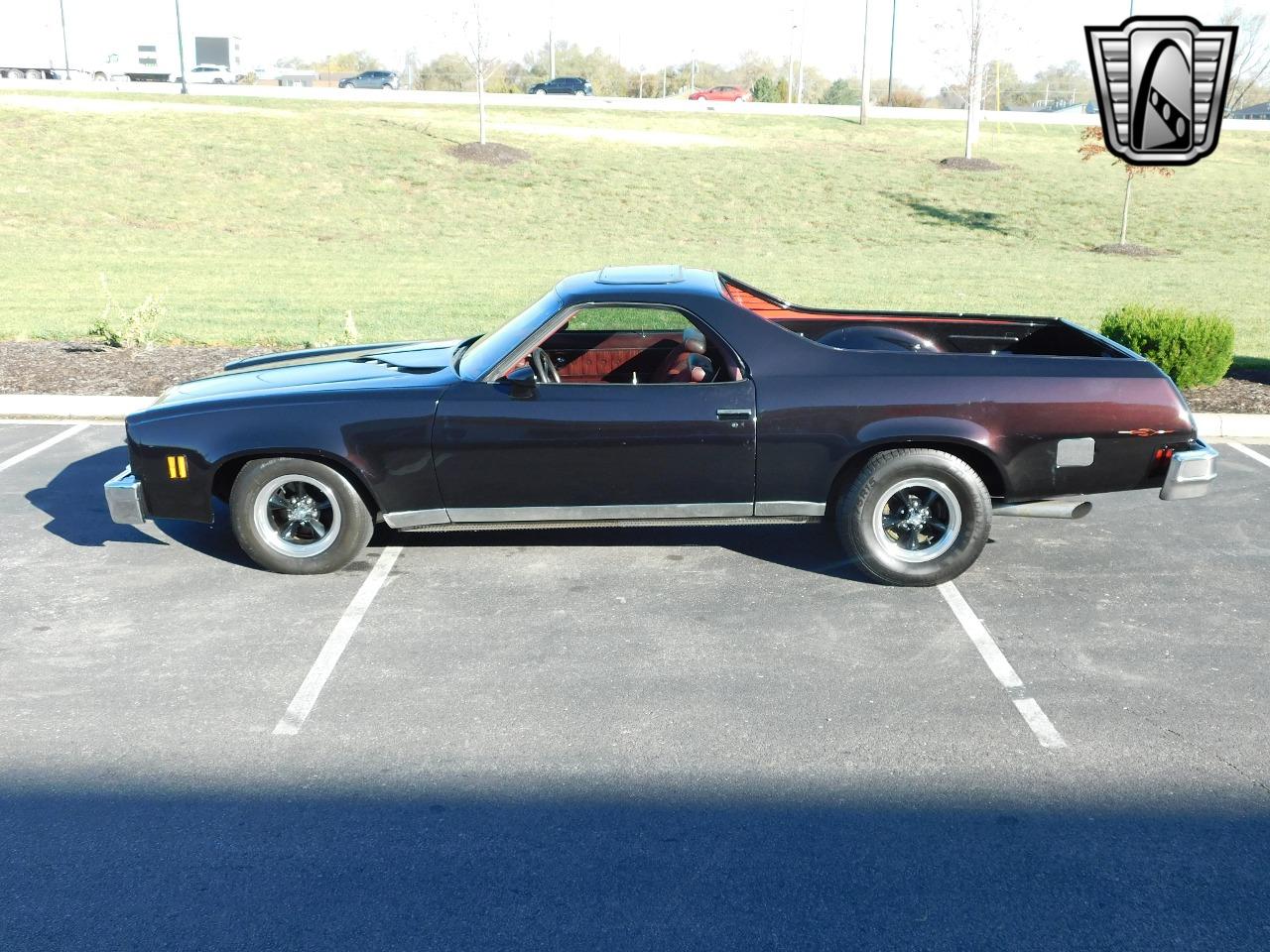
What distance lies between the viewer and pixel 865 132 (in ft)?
134

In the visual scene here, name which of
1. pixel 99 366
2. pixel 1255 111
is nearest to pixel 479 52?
pixel 99 366

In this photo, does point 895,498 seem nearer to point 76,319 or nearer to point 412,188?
point 76,319

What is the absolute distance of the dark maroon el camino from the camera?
5.87 meters

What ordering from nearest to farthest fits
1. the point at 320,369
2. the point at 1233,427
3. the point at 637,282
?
the point at 637,282
the point at 320,369
the point at 1233,427

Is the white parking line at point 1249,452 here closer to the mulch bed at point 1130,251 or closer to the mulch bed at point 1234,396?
the mulch bed at point 1234,396

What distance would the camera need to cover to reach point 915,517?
19.8 feet

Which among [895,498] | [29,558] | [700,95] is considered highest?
[700,95]

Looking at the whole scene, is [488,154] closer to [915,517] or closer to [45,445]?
[45,445]

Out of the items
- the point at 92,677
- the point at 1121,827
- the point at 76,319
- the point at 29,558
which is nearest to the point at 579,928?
the point at 1121,827

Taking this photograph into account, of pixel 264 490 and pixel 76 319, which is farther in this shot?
pixel 76 319

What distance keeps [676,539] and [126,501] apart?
2.97 meters

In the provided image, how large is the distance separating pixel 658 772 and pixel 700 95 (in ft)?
202

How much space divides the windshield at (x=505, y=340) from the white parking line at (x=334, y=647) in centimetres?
115

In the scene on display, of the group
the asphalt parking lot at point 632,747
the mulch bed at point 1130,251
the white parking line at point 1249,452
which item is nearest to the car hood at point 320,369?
the asphalt parking lot at point 632,747
